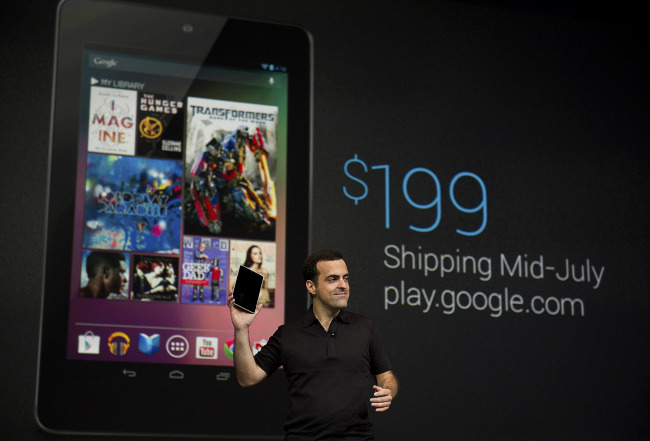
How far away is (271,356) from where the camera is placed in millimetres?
2320

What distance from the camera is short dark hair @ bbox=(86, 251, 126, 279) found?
2.54 meters

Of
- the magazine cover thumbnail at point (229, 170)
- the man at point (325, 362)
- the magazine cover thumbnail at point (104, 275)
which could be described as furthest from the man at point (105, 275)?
the man at point (325, 362)

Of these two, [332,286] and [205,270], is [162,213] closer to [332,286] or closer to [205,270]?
[205,270]

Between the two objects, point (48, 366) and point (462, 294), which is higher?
point (462, 294)

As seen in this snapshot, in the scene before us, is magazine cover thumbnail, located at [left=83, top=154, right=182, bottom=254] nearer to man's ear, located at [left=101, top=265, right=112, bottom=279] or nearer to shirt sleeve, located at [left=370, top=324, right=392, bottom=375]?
man's ear, located at [left=101, top=265, right=112, bottom=279]

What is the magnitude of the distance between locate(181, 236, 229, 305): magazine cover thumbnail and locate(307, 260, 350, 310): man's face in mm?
419

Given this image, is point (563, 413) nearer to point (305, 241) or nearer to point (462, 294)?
point (462, 294)

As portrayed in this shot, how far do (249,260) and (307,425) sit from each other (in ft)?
2.22

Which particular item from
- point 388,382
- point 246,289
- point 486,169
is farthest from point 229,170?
point 486,169

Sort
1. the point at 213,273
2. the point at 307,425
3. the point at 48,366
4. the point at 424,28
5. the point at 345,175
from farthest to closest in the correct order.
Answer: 1. the point at 424,28
2. the point at 345,175
3. the point at 213,273
4. the point at 48,366
5. the point at 307,425

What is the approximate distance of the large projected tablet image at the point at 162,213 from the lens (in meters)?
2.52

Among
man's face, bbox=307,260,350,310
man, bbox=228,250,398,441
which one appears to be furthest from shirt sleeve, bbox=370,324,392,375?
man's face, bbox=307,260,350,310

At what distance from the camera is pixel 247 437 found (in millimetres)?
2605

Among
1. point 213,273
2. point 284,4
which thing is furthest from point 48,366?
point 284,4
